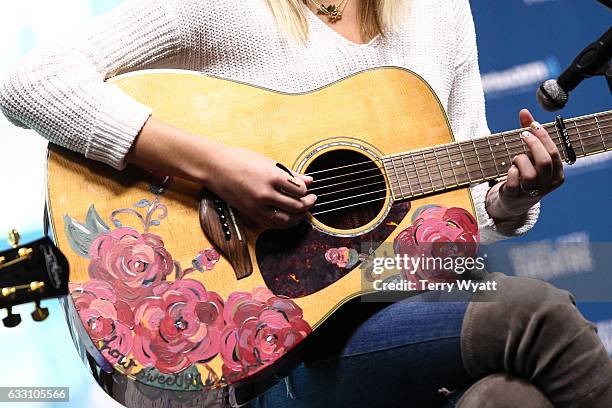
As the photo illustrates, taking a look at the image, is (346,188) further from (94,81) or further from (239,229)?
(94,81)

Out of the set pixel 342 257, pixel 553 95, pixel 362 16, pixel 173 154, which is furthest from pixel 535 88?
pixel 173 154

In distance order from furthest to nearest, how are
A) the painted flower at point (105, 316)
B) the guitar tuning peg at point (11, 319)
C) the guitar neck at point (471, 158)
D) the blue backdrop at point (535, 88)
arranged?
the blue backdrop at point (535, 88) → the guitar neck at point (471, 158) → the painted flower at point (105, 316) → the guitar tuning peg at point (11, 319)

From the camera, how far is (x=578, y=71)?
52.7 inches

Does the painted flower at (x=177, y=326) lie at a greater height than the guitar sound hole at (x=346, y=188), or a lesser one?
lesser

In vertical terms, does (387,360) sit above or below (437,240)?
below

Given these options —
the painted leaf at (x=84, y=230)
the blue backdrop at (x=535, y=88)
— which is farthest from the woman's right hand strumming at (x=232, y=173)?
the blue backdrop at (x=535, y=88)

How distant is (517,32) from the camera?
2270 millimetres

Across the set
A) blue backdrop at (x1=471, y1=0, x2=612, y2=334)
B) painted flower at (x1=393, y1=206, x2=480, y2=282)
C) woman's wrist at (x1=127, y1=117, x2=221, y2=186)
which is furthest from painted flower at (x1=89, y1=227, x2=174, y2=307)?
blue backdrop at (x1=471, y1=0, x2=612, y2=334)

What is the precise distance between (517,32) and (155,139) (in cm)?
136

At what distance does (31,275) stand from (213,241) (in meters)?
0.28

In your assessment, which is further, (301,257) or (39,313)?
(301,257)

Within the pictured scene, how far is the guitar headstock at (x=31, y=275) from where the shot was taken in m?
1.03

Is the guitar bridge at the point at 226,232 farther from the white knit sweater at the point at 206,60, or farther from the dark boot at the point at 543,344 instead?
the dark boot at the point at 543,344

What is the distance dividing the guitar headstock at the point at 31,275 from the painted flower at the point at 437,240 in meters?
0.52
